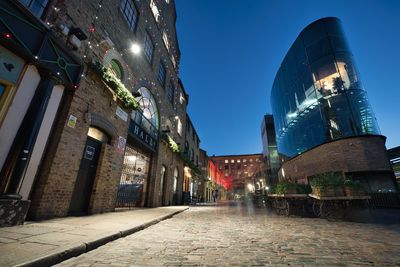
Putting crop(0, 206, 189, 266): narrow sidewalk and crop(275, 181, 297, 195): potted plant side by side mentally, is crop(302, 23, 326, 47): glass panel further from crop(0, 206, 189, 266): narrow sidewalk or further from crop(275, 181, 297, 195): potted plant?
crop(0, 206, 189, 266): narrow sidewalk

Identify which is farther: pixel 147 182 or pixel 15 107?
pixel 147 182

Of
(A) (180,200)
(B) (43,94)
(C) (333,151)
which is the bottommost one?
(A) (180,200)

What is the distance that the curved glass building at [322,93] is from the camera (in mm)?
14641

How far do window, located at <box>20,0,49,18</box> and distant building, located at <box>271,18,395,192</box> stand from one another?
16956 millimetres

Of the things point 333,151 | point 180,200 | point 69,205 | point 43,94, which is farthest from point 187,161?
point 43,94

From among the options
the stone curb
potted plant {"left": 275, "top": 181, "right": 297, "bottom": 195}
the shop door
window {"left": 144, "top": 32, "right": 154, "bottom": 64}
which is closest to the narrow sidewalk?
the stone curb

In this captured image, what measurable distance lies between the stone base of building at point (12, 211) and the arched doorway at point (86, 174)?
212 centimetres

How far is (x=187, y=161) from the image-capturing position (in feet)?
63.9

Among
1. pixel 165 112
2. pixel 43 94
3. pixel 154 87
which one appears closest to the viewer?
pixel 43 94

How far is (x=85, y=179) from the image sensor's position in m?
6.38

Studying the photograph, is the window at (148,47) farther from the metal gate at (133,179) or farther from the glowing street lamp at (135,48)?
the metal gate at (133,179)

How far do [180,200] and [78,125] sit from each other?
547 inches

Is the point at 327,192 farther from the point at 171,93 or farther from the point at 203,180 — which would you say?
the point at 203,180

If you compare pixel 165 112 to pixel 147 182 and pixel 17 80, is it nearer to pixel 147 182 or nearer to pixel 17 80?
pixel 147 182
